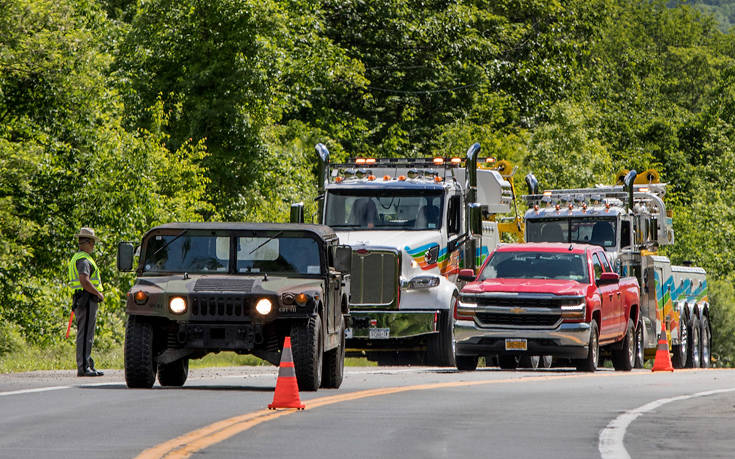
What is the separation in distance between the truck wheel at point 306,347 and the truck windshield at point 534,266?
8816 mm

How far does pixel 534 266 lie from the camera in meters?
25.3

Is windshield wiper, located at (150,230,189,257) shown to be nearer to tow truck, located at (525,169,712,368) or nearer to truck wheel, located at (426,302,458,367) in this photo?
truck wheel, located at (426,302,458,367)

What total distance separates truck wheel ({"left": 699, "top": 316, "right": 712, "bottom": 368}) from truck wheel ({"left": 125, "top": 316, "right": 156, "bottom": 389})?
22.7 m

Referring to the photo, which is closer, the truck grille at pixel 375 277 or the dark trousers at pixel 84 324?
the dark trousers at pixel 84 324

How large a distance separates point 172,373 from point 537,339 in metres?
7.39

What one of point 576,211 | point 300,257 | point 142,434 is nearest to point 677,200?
point 576,211

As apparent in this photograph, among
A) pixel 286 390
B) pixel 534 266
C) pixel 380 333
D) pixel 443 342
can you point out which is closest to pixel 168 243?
pixel 286 390

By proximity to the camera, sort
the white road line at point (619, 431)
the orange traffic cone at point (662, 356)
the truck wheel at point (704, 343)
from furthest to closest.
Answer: the truck wheel at point (704, 343) → the orange traffic cone at point (662, 356) → the white road line at point (619, 431)

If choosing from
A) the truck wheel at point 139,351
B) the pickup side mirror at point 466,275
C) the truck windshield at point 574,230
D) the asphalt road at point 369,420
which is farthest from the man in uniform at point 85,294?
the truck windshield at point 574,230

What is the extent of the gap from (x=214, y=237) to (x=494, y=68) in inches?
1540

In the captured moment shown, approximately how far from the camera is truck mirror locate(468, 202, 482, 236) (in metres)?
26.6

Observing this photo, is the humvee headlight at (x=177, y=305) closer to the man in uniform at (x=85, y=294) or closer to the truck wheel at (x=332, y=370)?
the truck wheel at (x=332, y=370)

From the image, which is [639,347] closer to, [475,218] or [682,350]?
[682,350]

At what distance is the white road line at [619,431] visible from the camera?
36.5 feet
